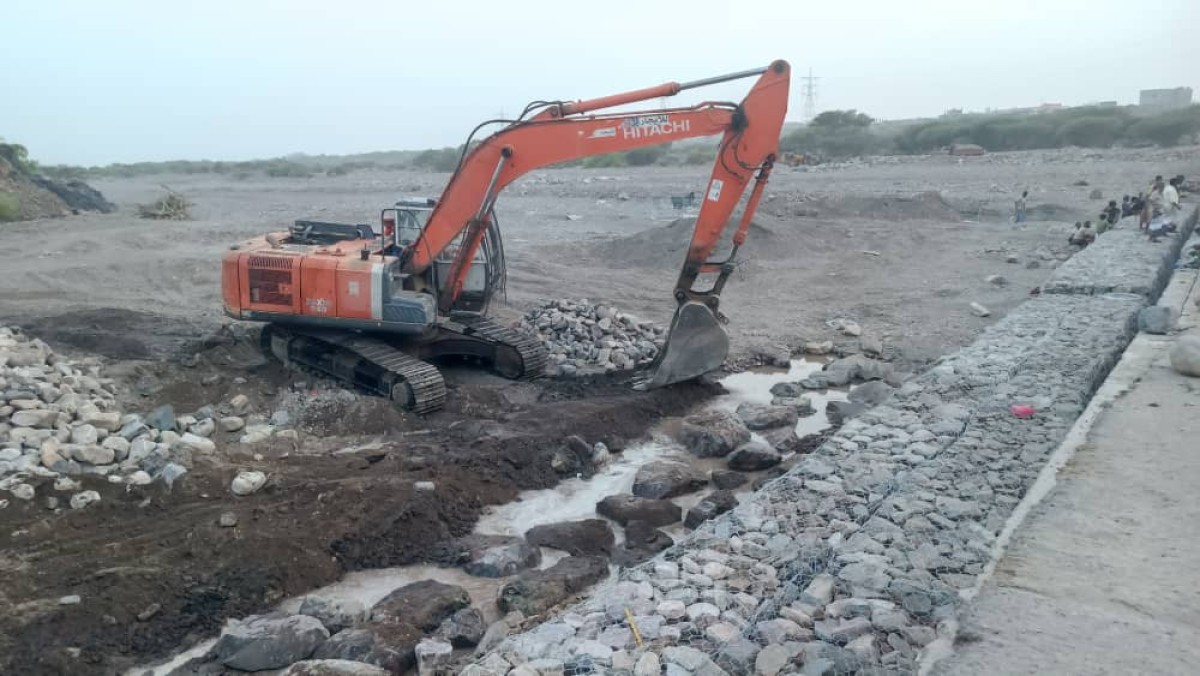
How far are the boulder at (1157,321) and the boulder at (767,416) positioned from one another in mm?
3971

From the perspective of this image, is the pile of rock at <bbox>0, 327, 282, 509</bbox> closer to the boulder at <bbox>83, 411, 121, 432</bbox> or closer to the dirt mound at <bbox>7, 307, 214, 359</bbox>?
the boulder at <bbox>83, 411, 121, 432</bbox>

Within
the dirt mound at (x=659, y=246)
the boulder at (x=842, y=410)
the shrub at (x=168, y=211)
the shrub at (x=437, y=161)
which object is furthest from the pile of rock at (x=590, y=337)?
the shrub at (x=437, y=161)

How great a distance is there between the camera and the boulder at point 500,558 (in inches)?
254

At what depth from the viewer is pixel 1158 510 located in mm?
5812

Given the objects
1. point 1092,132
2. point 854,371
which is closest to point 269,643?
point 854,371

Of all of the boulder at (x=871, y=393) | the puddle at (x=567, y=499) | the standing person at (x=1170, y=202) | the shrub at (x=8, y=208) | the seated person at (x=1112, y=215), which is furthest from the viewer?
the shrub at (x=8, y=208)

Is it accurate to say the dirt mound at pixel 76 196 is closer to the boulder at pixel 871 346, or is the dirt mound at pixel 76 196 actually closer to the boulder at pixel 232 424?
the boulder at pixel 232 424

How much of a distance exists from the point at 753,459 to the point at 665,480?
35.8 inches

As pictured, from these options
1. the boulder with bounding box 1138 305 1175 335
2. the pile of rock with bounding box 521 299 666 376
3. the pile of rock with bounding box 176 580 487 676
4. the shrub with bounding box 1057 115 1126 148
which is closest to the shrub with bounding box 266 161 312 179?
the shrub with bounding box 1057 115 1126 148

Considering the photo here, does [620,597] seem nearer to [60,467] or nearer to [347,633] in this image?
[347,633]

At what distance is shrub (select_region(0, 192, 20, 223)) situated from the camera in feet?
77.2

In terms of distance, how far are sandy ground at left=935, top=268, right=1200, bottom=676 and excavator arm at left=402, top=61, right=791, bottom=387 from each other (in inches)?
147

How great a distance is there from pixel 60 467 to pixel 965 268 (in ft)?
50.5

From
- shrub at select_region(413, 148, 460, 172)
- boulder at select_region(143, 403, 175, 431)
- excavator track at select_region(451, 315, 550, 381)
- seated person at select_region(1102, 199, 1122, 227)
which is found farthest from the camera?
shrub at select_region(413, 148, 460, 172)
